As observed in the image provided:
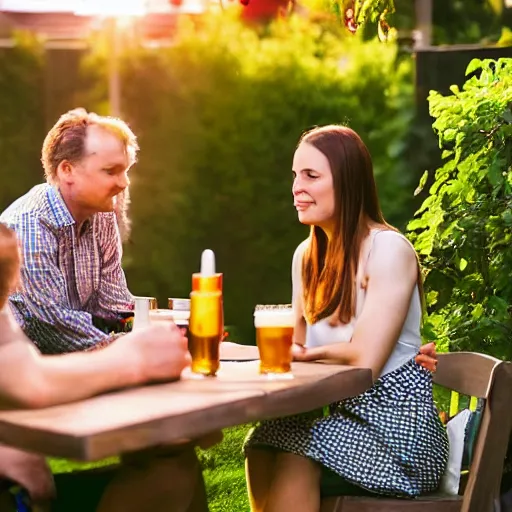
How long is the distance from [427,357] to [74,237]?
3.62 feet

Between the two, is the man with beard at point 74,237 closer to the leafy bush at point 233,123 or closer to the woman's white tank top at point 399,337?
the woman's white tank top at point 399,337

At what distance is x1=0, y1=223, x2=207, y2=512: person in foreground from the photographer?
2139 millimetres

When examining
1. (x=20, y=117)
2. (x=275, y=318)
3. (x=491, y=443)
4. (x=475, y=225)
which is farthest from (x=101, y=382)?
(x=20, y=117)

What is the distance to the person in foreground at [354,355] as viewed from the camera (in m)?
2.69

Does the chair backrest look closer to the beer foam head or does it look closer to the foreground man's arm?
the beer foam head

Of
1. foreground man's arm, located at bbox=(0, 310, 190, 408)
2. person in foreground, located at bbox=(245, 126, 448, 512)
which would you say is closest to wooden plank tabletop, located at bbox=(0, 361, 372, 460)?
foreground man's arm, located at bbox=(0, 310, 190, 408)

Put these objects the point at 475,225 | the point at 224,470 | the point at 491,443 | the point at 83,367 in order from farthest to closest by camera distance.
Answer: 1. the point at 224,470
2. the point at 475,225
3. the point at 491,443
4. the point at 83,367

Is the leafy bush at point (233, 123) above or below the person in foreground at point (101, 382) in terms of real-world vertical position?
above

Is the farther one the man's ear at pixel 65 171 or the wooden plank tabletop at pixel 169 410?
the man's ear at pixel 65 171

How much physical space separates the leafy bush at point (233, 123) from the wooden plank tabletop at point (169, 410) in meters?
3.84

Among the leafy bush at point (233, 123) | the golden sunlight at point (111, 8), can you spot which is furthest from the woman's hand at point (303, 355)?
the golden sunlight at point (111, 8)

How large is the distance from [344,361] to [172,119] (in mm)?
3862

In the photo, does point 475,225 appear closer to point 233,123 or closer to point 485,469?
point 485,469

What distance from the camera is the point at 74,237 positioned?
11.2 feet
